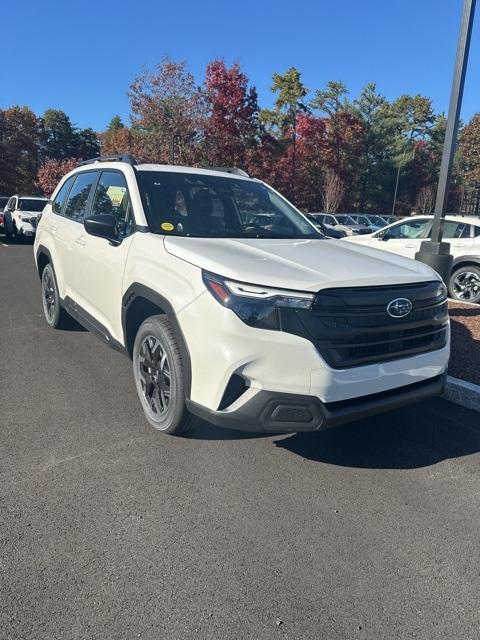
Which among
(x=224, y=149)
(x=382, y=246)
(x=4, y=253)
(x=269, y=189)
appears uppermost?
(x=224, y=149)

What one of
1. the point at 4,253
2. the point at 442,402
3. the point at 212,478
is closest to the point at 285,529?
the point at 212,478

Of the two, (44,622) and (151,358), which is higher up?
(151,358)

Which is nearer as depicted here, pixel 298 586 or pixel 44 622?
pixel 44 622

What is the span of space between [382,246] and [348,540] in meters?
9.02

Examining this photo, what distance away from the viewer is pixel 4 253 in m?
16.0

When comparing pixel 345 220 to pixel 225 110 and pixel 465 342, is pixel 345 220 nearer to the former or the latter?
pixel 225 110

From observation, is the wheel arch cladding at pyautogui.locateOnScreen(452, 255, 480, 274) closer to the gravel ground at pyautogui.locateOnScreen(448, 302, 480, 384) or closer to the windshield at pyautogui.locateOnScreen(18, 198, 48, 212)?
the gravel ground at pyautogui.locateOnScreen(448, 302, 480, 384)

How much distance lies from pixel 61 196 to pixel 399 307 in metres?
4.48

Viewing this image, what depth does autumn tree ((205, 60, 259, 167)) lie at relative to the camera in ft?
84.7

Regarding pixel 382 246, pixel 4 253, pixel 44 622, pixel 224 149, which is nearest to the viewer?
pixel 44 622

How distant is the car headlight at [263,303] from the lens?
9.18 ft

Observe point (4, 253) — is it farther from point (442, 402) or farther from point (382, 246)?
point (442, 402)

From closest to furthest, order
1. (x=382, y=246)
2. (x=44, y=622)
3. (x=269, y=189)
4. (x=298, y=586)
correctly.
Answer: (x=44, y=622)
(x=298, y=586)
(x=269, y=189)
(x=382, y=246)

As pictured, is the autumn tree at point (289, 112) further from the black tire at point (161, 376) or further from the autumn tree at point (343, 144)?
the black tire at point (161, 376)
